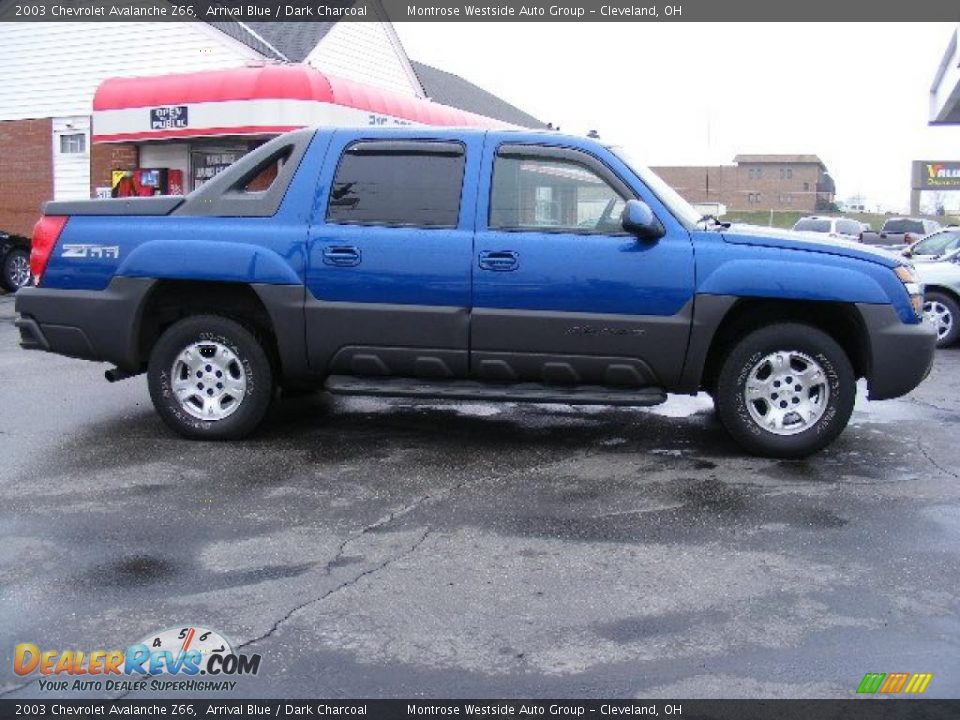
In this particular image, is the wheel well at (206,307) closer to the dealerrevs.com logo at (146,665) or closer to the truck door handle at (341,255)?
the truck door handle at (341,255)

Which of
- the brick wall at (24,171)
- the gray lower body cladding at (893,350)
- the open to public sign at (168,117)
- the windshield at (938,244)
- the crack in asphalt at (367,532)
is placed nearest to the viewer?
the crack in asphalt at (367,532)

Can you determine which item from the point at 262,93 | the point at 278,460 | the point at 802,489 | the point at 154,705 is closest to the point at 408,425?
the point at 278,460

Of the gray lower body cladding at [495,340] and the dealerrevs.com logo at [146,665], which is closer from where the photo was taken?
the dealerrevs.com logo at [146,665]

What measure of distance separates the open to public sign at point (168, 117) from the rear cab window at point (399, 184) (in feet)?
46.6

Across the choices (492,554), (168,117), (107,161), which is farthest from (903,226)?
(492,554)

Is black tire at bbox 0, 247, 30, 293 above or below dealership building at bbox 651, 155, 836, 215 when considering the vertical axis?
below

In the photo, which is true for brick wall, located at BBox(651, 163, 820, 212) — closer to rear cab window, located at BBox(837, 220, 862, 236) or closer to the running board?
rear cab window, located at BBox(837, 220, 862, 236)

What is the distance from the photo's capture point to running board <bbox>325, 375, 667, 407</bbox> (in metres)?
5.68

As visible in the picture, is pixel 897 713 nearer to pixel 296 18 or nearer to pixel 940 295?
pixel 940 295

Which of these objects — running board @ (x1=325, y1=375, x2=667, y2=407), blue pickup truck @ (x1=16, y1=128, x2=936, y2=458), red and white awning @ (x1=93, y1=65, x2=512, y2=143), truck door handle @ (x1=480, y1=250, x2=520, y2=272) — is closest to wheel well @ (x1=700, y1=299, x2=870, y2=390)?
blue pickup truck @ (x1=16, y1=128, x2=936, y2=458)

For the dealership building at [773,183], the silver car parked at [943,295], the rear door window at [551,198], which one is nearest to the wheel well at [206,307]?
the rear door window at [551,198]

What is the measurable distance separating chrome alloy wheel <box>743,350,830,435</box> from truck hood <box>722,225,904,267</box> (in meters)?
0.66

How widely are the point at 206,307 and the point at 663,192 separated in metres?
3.06

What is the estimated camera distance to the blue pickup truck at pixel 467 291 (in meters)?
5.62
